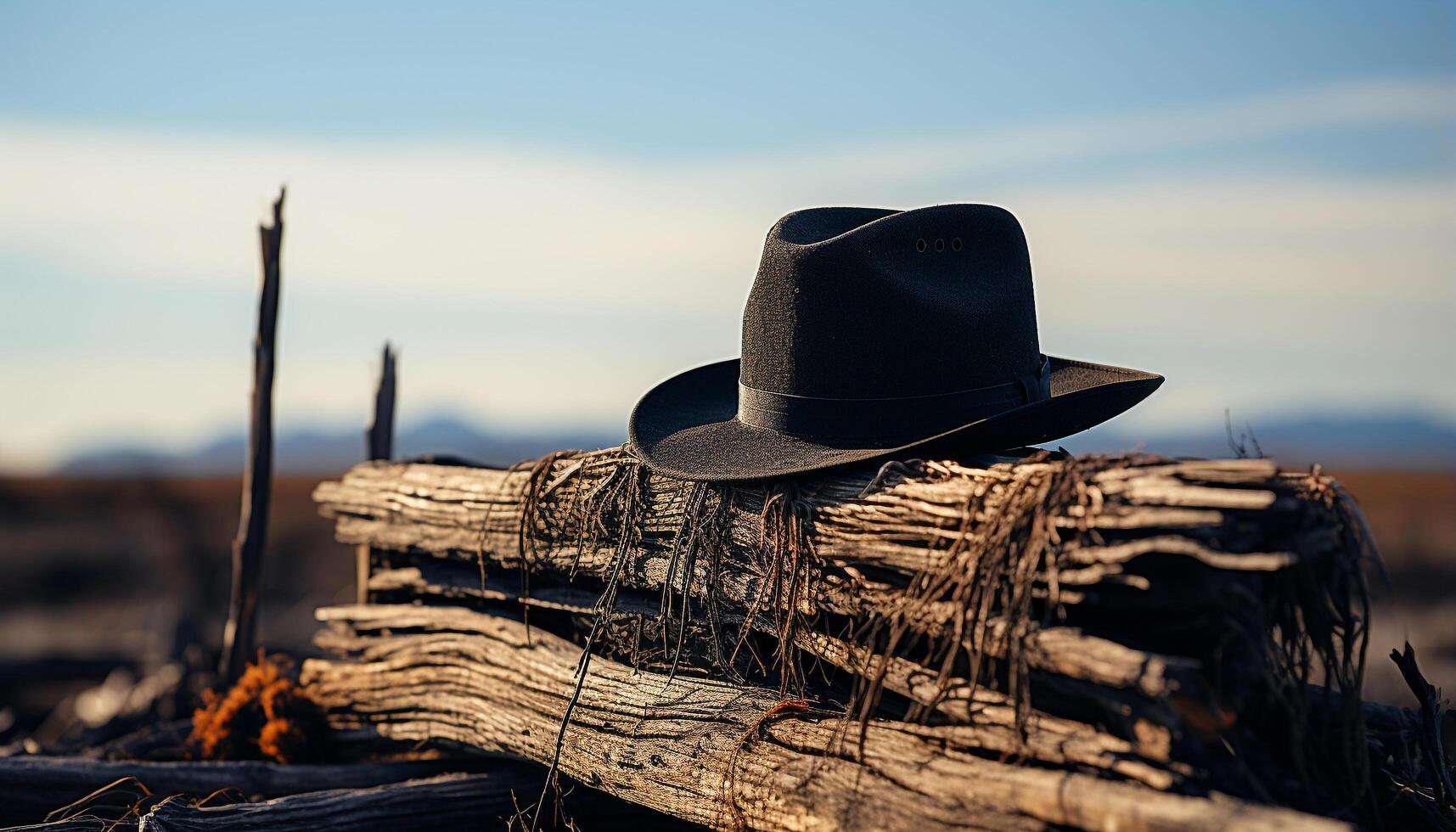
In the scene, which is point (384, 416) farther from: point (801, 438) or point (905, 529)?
point (905, 529)

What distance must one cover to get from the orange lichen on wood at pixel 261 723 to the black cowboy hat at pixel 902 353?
343 cm

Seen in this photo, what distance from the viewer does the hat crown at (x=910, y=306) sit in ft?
13.0

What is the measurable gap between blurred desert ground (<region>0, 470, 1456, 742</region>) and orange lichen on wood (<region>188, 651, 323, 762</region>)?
562cm

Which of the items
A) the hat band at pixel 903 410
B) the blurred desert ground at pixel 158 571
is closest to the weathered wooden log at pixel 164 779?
the hat band at pixel 903 410

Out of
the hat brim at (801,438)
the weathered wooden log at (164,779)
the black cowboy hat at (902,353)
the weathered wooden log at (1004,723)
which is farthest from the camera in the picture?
the weathered wooden log at (164,779)

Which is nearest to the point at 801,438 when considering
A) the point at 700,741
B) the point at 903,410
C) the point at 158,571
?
the point at 903,410

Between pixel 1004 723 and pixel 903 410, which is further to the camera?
pixel 903 410

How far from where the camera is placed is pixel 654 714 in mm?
4422

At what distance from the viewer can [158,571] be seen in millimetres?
26734

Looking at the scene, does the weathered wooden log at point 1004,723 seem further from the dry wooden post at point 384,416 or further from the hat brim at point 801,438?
the dry wooden post at point 384,416

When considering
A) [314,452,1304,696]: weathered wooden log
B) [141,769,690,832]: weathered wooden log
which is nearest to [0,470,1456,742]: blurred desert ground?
[141,769,690,832]: weathered wooden log

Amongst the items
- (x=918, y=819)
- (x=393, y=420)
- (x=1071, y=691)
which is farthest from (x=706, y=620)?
(x=393, y=420)

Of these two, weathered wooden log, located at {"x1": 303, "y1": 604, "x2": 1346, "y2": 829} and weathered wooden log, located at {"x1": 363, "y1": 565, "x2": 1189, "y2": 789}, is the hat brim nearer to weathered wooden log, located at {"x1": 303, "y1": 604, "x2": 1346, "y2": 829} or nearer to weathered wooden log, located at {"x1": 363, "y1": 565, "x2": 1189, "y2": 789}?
weathered wooden log, located at {"x1": 363, "y1": 565, "x2": 1189, "y2": 789}

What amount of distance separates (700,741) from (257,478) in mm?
5163
